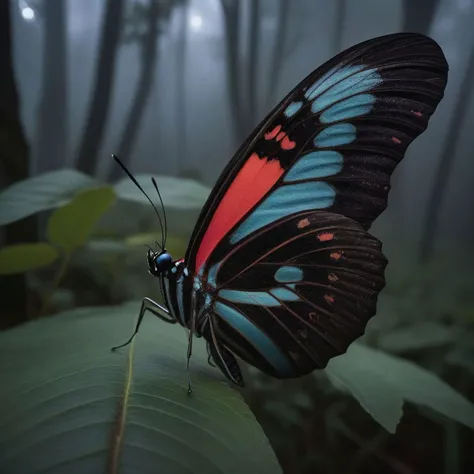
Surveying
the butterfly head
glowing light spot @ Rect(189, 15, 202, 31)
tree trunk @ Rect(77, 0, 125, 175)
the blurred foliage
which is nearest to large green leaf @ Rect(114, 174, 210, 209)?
the blurred foliage

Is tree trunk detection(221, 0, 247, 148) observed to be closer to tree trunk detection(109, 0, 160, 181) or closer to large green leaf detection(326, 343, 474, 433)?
tree trunk detection(109, 0, 160, 181)

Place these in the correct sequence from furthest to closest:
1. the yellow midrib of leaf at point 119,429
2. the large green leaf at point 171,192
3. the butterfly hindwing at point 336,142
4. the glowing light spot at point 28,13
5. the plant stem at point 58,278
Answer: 1. the glowing light spot at point 28,13
2. the plant stem at point 58,278
3. the large green leaf at point 171,192
4. the butterfly hindwing at point 336,142
5. the yellow midrib of leaf at point 119,429

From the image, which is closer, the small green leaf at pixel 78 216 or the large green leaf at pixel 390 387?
the large green leaf at pixel 390 387

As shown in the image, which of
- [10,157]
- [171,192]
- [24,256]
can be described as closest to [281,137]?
[171,192]

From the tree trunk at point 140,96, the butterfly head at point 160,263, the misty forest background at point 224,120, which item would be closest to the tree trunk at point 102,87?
the misty forest background at point 224,120

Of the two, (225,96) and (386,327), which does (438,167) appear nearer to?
(386,327)

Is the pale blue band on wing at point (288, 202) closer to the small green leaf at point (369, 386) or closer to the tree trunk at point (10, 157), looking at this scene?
the small green leaf at point (369, 386)

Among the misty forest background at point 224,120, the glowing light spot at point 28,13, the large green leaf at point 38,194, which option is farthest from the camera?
the glowing light spot at point 28,13

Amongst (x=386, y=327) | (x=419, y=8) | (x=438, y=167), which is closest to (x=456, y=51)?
(x=419, y=8)

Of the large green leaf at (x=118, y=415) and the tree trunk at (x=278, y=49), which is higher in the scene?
the tree trunk at (x=278, y=49)

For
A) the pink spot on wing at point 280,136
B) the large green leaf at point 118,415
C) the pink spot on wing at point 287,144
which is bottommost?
the large green leaf at point 118,415
